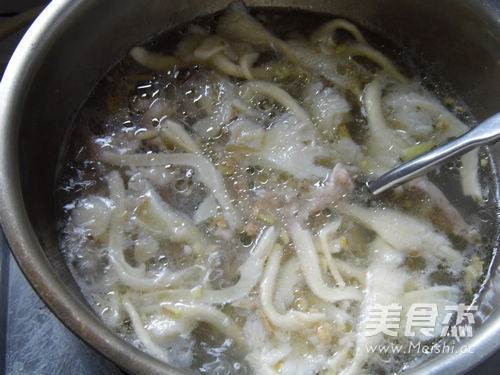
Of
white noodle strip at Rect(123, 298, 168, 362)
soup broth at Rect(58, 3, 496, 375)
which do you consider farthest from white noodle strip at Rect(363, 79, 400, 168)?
white noodle strip at Rect(123, 298, 168, 362)

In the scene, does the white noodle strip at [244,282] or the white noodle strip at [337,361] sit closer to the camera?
the white noodle strip at [337,361]

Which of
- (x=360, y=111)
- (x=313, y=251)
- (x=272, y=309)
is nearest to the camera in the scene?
(x=272, y=309)

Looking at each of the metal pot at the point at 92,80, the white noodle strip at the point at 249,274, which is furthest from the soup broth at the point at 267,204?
the metal pot at the point at 92,80

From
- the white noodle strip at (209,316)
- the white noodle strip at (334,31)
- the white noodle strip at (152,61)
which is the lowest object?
the white noodle strip at (209,316)

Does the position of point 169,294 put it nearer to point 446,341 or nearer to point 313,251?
point 313,251

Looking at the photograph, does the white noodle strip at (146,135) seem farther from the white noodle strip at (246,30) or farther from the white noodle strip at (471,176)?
the white noodle strip at (471,176)

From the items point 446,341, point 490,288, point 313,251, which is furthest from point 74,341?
point 490,288
